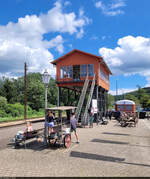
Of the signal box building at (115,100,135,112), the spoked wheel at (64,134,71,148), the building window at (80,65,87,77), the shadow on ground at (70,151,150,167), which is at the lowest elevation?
the shadow on ground at (70,151,150,167)

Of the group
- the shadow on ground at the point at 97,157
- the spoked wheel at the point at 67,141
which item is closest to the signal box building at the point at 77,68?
the spoked wheel at the point at 67,141

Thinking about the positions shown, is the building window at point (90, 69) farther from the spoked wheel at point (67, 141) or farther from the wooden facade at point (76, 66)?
the spoked wheel at point (67, 141)

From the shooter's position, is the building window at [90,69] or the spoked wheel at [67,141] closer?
the spoked wheel at [67,141]

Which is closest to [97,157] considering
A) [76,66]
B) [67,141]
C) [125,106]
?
[67,141]

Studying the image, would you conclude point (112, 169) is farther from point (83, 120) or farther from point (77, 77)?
point (77, 77)

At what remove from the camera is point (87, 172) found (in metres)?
5.76

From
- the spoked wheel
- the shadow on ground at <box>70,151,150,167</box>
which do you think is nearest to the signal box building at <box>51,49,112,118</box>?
the spoked wheel

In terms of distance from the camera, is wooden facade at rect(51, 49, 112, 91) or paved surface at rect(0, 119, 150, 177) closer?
paved surface at rect(0, 119, 150, 177)

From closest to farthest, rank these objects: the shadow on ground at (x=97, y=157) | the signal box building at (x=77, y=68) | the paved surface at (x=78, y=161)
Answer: the paved surface at (x=78, y=161), the shadow on ground at (x=97, y=157), the signal box building at (x=77, y=68)

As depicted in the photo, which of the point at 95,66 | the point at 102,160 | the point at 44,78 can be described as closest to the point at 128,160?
the point at 102,160

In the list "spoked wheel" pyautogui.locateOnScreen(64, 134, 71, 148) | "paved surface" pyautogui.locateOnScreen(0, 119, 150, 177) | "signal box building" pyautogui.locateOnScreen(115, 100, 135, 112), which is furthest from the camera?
"signal box building" pyautogui.locateOnScreen(115, 100, 135, 112)

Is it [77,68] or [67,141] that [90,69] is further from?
[67,141]

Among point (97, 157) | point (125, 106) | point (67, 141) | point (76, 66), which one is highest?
point (76, 66)

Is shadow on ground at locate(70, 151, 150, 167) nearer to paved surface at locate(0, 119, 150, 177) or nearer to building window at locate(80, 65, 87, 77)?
paved surface at locate(0, 119, 150, 177)
